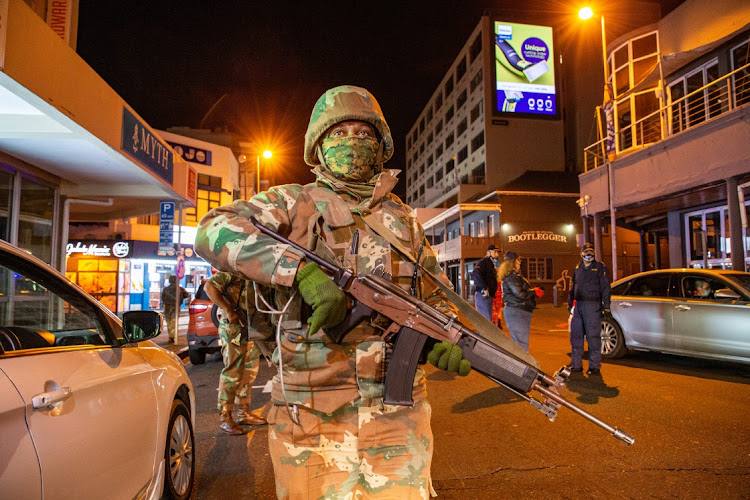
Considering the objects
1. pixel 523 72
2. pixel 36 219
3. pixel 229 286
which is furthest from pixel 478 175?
pixel 229 286

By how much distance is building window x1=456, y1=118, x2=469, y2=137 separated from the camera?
44.8 metres

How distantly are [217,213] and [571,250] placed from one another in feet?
93.0

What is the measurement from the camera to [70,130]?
633cm

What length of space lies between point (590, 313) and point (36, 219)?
10.1m

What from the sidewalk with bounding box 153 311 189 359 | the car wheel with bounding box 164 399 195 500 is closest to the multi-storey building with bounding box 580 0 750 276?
the car wheel with bounding box 164 399 195 500

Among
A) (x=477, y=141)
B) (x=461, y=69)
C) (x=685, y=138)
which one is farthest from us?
(x=461, y=69)

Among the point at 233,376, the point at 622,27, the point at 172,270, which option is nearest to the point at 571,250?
the point at 622,27

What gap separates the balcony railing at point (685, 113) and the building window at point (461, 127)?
29.0m

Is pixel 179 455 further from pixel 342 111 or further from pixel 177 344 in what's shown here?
pixel 177 344

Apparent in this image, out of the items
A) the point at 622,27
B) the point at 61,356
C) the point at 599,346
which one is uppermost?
the point at 622,27

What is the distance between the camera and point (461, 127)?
46.1 m

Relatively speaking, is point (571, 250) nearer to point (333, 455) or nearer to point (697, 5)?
point (697, 5)

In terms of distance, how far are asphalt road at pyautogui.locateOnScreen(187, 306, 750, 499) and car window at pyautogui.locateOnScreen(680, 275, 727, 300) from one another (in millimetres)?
1282

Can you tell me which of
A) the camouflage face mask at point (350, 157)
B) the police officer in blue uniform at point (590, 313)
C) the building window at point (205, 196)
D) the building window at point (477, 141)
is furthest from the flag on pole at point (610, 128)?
the building window at point (477, 141)
